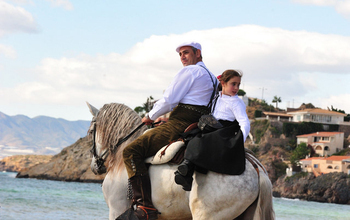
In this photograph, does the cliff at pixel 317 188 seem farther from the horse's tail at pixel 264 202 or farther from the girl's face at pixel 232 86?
the girl's face at pixel 232 86

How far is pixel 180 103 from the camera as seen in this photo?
534 cm

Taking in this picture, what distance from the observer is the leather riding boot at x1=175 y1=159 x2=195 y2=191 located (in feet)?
15.0

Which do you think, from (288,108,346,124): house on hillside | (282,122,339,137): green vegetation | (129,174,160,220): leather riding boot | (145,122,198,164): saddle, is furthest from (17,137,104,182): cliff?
(145,122,198,164): saddle

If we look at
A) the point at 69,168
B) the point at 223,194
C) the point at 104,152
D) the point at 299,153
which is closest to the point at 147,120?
the point at 104,152

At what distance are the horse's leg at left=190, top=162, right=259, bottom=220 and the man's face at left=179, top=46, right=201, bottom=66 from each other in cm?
150

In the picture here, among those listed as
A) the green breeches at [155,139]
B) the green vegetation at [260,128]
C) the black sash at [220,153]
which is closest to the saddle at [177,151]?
the green breeches at [155,139]

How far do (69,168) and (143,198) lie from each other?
102 m

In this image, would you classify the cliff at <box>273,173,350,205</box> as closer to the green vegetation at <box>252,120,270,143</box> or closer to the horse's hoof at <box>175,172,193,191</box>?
the green vegetation at <box>252,120,270,143</box>

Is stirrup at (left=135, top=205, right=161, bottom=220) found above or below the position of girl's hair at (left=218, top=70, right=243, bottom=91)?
below

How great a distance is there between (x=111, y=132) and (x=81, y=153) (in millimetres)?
102996

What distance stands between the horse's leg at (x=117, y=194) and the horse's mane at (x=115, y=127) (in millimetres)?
226

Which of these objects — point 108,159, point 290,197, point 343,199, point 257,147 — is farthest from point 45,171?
point 108,159

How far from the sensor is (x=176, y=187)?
195 inches

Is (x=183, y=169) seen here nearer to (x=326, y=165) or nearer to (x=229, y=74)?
(x=229, y=74)
